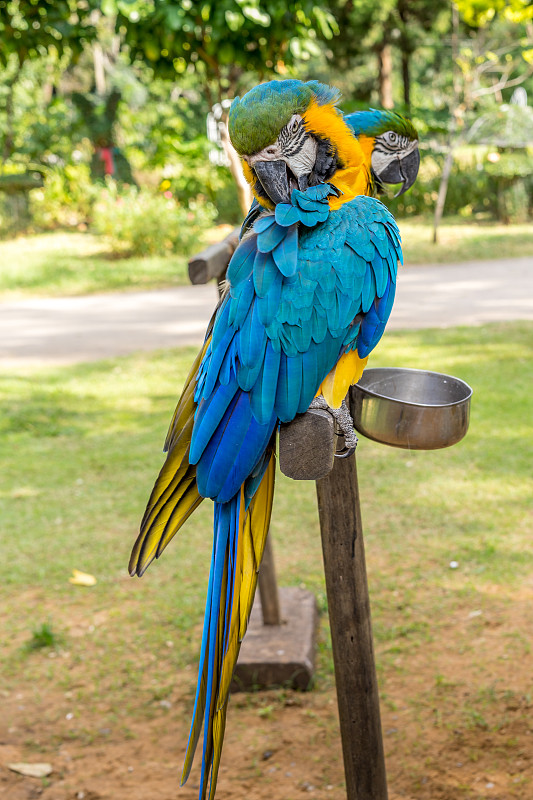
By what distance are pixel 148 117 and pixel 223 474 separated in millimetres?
17429

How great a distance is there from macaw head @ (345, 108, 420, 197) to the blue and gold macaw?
2.17ft

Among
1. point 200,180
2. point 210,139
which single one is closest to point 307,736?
point 200,180

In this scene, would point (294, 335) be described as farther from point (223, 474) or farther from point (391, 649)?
point (391, 649)

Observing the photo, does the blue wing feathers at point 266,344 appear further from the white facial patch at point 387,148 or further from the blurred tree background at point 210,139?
the blurred tree background at point 210,139

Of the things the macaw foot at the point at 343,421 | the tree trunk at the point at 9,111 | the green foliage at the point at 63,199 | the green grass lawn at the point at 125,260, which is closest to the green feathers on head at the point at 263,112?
the macaw foot at the point at 343,421

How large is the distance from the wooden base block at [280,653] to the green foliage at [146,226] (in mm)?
7997

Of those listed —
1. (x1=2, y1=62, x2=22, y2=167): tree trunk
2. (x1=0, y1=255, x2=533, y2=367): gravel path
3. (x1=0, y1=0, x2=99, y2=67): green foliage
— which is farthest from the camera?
(x1=2, y1=62, x2=22, y2=167): tree trunk

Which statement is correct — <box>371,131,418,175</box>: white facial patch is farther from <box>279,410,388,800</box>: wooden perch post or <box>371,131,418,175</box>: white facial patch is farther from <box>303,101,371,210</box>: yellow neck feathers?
<box>279,410,388,800</box>: wooden perch post

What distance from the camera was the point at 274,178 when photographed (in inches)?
47.9

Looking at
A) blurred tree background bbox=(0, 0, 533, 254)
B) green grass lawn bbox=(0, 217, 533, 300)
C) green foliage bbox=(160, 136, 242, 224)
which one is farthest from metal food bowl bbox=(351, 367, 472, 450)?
green foliage bbox=(160, 136, 242, 224)

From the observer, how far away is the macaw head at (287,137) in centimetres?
117

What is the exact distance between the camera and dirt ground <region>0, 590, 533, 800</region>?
202 cm

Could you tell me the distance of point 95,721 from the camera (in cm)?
234

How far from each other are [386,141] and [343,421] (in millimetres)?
897
